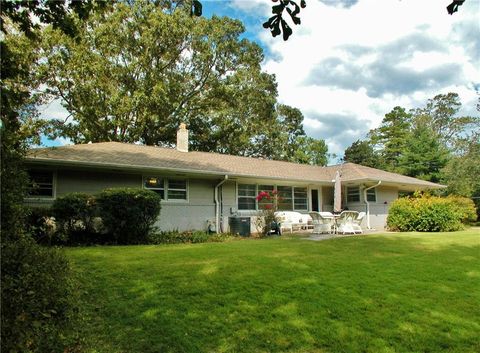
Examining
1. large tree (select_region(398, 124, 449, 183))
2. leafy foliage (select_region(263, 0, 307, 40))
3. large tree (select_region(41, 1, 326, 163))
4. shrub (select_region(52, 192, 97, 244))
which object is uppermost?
large tree (select_region(41, 1, 326, 163))

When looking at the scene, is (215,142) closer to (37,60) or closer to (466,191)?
(37,60)

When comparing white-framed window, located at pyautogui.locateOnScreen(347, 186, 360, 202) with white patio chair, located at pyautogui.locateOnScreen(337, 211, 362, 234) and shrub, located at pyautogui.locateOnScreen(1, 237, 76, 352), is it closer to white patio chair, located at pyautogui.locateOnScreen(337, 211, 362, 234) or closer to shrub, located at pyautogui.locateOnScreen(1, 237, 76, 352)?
white patio chair, located at pyautogui.locateOnScreen(337, 211, 362, 234)

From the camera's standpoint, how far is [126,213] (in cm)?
1114

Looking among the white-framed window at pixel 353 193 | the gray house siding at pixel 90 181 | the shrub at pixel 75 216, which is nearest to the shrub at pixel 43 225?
the shrub at pixel 75 216

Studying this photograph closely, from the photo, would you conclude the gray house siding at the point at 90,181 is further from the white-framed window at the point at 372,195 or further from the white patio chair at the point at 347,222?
the white-framed window at the point at 372,195

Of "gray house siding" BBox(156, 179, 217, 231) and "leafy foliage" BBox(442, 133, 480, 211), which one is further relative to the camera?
"leafy foliage" BBox(442, 133, 480, 211)

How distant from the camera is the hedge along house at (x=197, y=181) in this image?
1286 cm

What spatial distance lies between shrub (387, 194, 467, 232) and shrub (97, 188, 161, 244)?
12474 mm

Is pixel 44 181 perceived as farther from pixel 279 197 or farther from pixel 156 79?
pixel 156 79

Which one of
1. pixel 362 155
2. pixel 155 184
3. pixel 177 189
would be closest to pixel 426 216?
pixel 177 189

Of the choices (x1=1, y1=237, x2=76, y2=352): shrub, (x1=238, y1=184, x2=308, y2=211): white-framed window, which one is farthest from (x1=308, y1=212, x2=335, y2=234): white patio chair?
(x1=1, y1=237, x2=76, y2=352): shrub

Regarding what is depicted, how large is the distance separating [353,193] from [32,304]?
67.3ft

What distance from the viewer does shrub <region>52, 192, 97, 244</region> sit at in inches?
421

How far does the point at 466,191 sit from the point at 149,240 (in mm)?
22933
